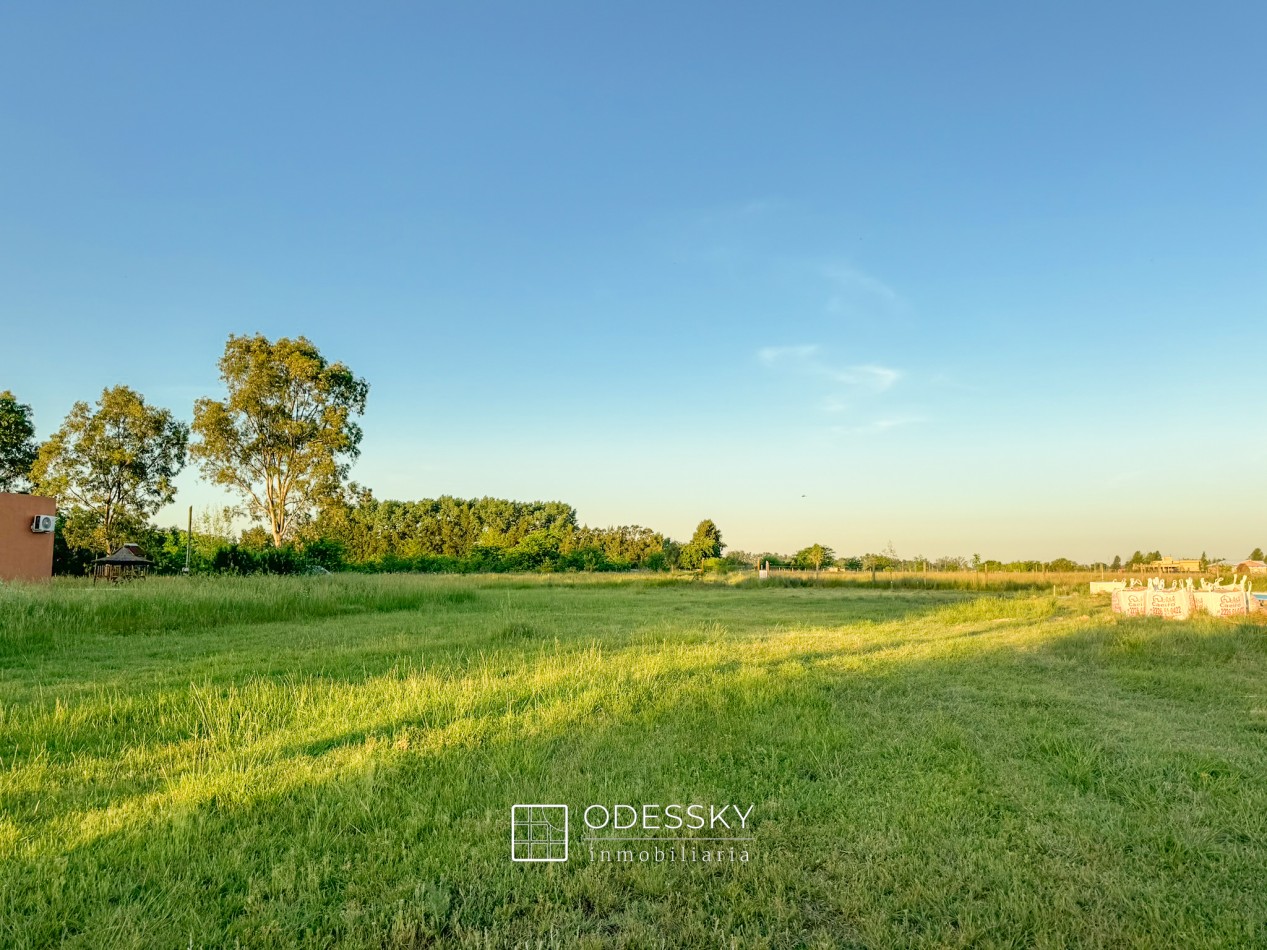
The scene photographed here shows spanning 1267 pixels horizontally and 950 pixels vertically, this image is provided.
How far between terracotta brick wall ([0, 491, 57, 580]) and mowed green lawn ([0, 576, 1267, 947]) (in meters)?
15.2

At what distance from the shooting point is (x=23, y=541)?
783 inches

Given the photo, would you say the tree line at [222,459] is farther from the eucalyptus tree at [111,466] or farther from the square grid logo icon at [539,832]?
the square grid logo icon at [539,832]

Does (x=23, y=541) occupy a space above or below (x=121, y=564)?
above

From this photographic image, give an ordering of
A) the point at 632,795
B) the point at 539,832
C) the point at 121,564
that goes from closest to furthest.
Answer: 1. the point at 539,832
2. the point at 632,795
3. the point at 121,564

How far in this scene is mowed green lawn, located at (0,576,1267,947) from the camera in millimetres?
2516

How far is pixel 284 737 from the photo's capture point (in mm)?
4602

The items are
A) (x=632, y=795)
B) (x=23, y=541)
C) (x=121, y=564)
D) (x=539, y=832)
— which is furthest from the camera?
(x=121, y=564)

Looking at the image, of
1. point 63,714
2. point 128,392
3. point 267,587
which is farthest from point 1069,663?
point 128,392

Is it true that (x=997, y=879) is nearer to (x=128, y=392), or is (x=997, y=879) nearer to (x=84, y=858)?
(x=84, y=858)

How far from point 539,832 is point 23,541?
2354 cm
